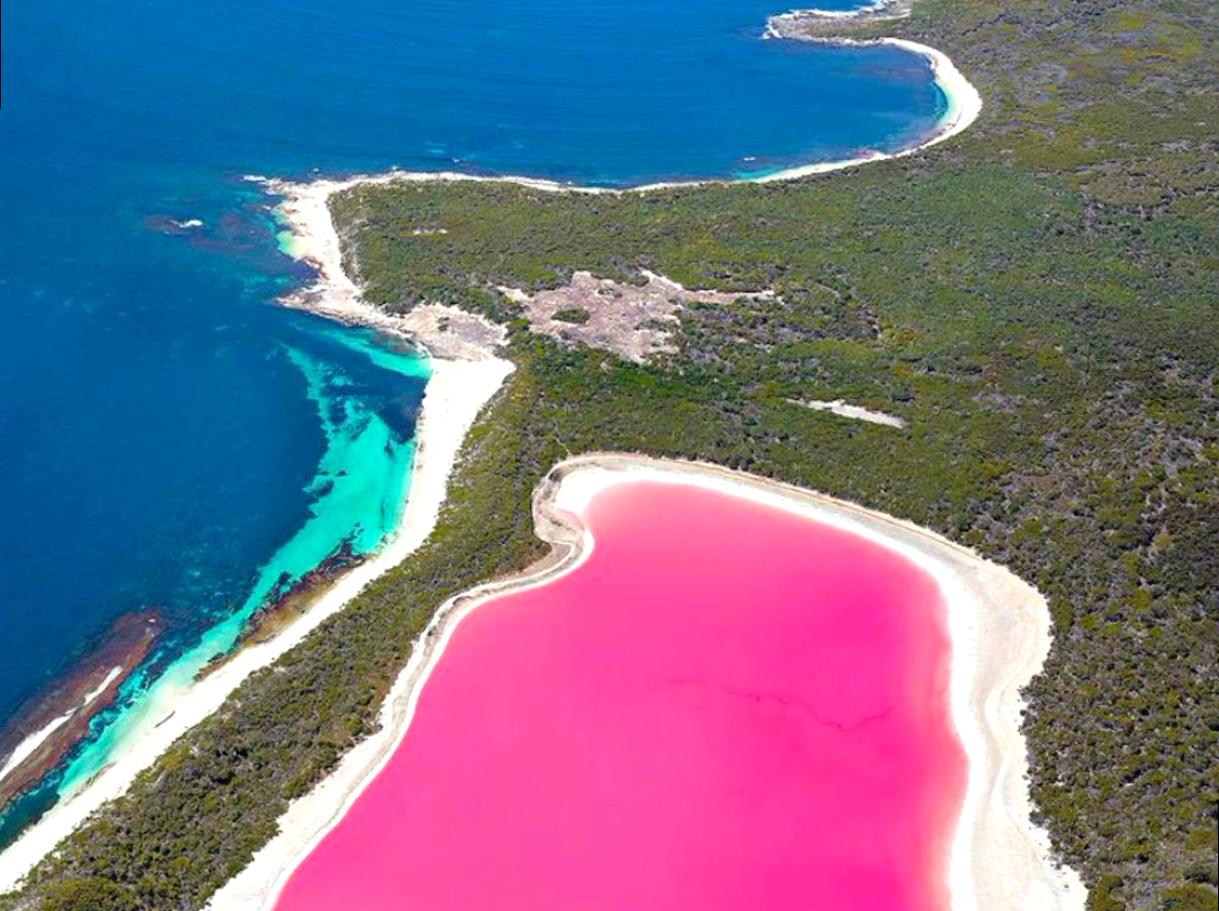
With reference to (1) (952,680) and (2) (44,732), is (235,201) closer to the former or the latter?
(2) (44,732)

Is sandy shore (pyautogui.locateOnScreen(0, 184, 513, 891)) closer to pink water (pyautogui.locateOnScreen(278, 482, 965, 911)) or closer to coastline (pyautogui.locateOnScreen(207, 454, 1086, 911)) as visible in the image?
coastline (pyautogui.locateOnScreen(207, 454, 1086, 911))

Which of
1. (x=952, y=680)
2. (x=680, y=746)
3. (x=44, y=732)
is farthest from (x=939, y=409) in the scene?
(x=44, y=732)

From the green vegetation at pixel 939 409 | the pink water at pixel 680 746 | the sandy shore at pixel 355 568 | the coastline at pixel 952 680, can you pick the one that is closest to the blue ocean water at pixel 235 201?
the sandy shore at pixel 355 568

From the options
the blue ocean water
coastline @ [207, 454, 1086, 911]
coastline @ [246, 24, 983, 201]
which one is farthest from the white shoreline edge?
coastline @ [246, 24, 983, 201]

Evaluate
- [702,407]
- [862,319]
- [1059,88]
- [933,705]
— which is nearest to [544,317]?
[702,407]

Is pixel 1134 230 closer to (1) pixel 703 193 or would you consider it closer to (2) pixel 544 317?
(1) pixel 703 193

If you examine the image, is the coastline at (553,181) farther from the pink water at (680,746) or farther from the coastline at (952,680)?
the pink water at (680,746)
